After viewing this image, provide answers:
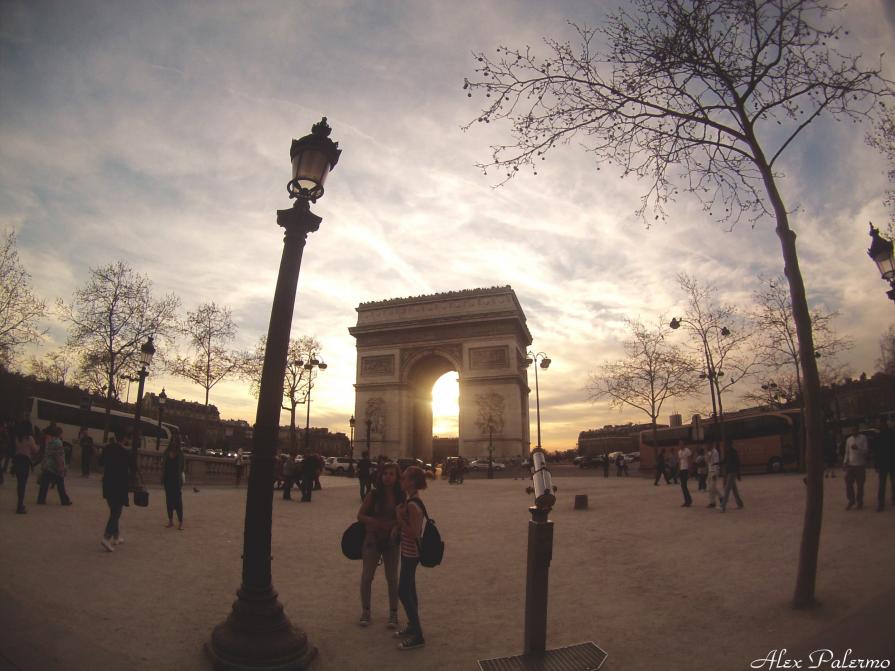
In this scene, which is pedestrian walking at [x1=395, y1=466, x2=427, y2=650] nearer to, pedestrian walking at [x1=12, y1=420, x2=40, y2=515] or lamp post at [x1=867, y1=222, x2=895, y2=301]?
lamp post at [x1=867, y1=222, x2=895, y2=301]

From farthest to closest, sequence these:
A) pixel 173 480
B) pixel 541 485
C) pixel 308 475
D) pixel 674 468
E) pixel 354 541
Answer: pixel 674 468, pixel 308 475, pixel 173 480, pixel 354 541, pixel 541 485

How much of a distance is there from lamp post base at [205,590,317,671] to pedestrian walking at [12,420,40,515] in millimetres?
7612

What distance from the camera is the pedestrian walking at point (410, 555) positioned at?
432cm

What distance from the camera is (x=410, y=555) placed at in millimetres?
4406

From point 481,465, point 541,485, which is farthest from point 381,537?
point 481,465

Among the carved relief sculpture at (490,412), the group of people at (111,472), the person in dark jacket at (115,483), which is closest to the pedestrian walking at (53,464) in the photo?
the group of people at (111,472)

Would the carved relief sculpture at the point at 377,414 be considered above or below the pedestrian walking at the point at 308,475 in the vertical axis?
above

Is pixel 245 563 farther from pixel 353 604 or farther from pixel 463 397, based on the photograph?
pixel 463 397

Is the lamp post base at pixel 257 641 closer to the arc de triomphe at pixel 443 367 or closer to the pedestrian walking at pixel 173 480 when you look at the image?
the pedestrian walking at pixel 173 480

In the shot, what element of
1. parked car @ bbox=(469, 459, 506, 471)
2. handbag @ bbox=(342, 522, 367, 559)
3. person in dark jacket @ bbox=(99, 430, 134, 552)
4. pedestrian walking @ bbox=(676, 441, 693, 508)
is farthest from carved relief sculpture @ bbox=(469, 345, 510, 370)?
handbag @ bbox=(342, 522, 367, 559)

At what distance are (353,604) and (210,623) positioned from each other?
1425 millimetres

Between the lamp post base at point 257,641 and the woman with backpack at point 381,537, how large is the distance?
3.47 feet

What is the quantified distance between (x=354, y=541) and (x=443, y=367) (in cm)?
4104

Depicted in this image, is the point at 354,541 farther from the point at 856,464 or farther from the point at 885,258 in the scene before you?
the point at 856,464
